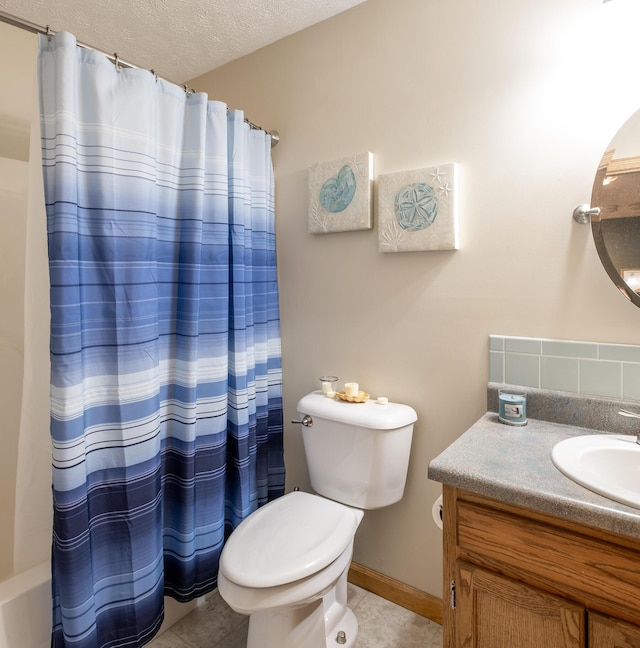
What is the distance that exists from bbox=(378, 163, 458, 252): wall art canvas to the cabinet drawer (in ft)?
2.88

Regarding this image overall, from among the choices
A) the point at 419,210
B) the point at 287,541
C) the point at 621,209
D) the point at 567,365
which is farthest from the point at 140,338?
the point at 621,209

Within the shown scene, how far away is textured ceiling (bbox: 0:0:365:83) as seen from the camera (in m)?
1.65

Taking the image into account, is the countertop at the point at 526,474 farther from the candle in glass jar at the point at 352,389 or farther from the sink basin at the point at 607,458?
the candle in glass jar at the point at 352,389

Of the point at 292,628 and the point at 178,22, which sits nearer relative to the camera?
the point at 292,628

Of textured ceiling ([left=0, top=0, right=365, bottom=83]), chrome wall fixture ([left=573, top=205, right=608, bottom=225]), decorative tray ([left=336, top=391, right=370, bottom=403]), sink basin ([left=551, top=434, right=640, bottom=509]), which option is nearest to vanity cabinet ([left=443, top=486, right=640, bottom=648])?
sink basin ([left=551, top=434, right=640, bottom=509])

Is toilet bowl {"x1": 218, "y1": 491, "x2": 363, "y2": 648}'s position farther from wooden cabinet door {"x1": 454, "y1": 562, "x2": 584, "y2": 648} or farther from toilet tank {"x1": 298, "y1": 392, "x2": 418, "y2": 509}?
wooden cabinet door {"x1": 454, "y1": 562, "x2": 584, "y2": 648}

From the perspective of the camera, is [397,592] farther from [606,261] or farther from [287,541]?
[606,261]

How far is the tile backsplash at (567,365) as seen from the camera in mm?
Result: 1208

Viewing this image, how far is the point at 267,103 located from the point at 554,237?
4.56 feet

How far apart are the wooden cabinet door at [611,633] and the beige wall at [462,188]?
714 mm

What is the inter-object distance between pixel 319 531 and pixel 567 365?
0.93 metres

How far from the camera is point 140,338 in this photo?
1.28 m

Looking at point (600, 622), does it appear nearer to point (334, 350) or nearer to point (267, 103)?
point (334, 350)

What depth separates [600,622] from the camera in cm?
84
